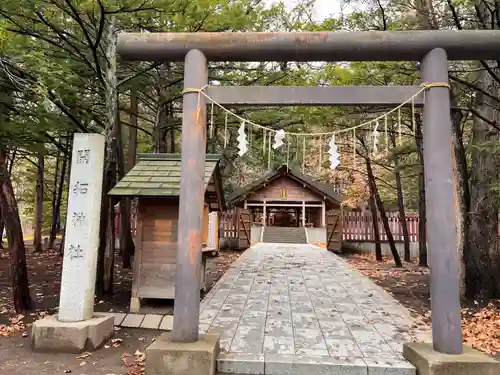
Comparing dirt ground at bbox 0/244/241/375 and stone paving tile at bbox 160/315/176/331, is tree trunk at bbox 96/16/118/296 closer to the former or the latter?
dirt ground at bbox 0/244/241/375

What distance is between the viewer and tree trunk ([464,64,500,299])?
24.4 feet

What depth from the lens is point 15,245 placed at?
21.1 ft

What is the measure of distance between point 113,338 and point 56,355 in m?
0.85

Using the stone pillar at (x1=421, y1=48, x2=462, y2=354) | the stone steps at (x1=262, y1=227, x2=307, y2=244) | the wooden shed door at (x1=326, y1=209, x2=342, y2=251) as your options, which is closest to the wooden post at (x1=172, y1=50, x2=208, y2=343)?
the stone pillar at (x1=421, y1=48, x2=462, y2=354)

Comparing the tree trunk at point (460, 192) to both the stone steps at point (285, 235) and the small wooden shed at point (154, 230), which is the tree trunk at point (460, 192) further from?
the stone steps at point (285, 235)

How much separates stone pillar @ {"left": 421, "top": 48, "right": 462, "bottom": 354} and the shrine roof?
18.5m

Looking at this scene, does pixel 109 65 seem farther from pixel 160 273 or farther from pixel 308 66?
pixel 308 66

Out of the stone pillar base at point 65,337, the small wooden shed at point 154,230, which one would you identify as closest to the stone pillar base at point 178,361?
the stone pillar base at point 65,337

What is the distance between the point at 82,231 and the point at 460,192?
24.2 feet

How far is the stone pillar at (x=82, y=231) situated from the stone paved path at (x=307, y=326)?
72.7 inches

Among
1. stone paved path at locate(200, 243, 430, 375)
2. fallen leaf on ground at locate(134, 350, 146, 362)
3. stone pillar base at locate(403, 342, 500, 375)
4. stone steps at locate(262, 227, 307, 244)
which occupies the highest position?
stone steps at locate(262, 227, 307, 244)

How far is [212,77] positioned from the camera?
11.3m

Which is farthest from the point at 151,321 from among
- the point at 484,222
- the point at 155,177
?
the point at 484,222

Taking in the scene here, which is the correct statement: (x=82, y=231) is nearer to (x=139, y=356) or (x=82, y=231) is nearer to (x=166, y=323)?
(x=139, y=356)
